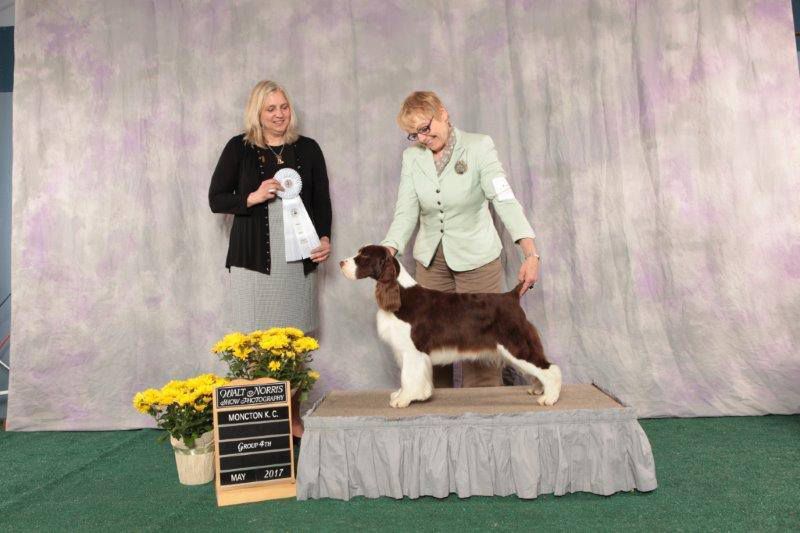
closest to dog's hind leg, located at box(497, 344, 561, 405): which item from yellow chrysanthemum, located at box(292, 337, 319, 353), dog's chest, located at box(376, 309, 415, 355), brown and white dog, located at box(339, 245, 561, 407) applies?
brown and white dog, located at box(339, 245, 561, 407)

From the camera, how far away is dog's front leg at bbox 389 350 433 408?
2.75m

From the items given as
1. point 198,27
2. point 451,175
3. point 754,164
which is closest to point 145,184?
point 198,27

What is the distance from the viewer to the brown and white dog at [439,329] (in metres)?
2.74

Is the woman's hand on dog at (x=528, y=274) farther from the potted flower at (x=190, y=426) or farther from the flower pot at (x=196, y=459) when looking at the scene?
the flower pot at (x=196, y=459)

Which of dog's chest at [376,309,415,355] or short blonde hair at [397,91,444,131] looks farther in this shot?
short blonde hair at [397,91,444,131]

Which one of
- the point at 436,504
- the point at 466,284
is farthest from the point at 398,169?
the point at 436,504

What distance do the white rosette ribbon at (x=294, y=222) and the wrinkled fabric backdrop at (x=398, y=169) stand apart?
0.64 meters

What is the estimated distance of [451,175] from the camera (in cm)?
314

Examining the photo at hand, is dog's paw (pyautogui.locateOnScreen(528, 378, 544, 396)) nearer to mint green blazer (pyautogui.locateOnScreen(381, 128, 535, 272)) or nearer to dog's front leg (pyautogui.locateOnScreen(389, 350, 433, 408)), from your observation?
dog's front leg (pyautogui.locateOnScreen(389, 350, 433, 408))

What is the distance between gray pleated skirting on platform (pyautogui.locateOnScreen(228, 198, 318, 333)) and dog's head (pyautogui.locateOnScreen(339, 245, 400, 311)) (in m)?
0.72

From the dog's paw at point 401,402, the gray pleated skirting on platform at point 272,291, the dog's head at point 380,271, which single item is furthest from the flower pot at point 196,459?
the dog's head at point 380,271

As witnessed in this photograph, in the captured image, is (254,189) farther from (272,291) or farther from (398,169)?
(398,169)

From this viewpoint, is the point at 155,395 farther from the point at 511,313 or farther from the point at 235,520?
the point at 511,313

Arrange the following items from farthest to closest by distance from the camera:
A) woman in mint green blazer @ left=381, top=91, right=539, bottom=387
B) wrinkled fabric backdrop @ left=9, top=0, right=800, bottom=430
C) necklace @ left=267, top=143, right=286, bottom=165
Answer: wrinkled fabric backdrop @ left=9, top=0, right=800, bottom=430 → necklace @ left=267, top=143, right=286, bottom=165 → woman in mint green blazer @ left=381, top=91, right=539, bottom=387
